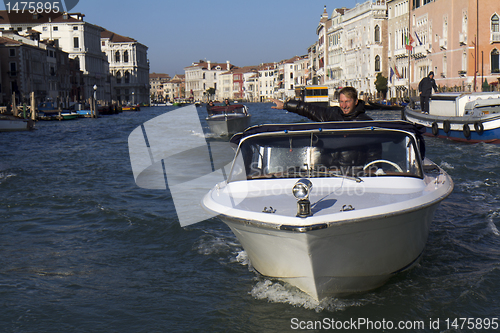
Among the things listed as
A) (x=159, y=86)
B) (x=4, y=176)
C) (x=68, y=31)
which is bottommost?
(x=4, y=176)

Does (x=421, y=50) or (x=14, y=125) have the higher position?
(x=421, y=50)

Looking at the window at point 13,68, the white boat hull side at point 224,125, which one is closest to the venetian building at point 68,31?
the window at point 13,68

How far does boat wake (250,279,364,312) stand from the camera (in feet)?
15.3

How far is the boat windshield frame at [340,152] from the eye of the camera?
5293 mm

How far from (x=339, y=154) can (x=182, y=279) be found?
1875 mm

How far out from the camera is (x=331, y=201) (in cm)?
456

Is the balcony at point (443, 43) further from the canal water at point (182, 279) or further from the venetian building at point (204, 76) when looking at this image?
the venetian building at point (204, 76)

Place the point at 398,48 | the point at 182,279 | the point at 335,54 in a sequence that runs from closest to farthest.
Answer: the point at 182,279
the point at 398,48
the point at 335,54

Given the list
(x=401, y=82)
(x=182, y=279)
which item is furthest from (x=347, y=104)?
A: (x=401, y=82)

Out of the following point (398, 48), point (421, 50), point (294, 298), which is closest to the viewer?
point (294, 298)

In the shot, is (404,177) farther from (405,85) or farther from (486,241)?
(405,85)

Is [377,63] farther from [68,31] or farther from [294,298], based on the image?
[294,298]

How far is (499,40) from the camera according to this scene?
37.0 m

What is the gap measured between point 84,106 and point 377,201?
6107cm
